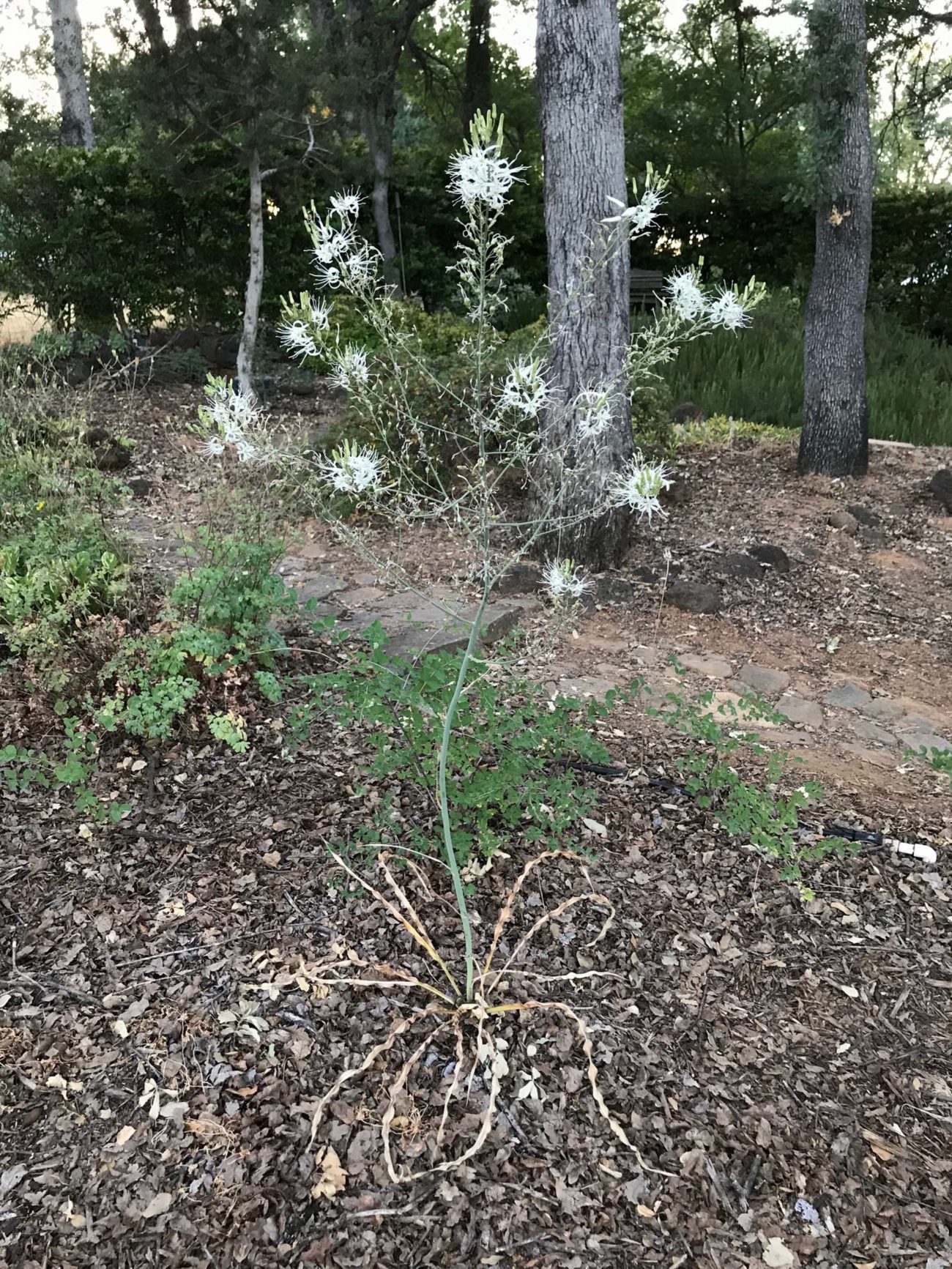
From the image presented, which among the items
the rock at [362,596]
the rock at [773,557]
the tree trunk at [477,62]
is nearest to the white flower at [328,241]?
the rock at [362,596]

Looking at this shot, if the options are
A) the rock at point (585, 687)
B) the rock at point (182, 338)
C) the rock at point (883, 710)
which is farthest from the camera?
the rock at point (182, 338)

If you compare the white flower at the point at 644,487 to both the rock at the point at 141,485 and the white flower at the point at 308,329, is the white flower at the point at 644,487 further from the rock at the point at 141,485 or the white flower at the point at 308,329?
the rock at the point at 141,485

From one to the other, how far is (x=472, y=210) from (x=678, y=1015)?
1.69 metres

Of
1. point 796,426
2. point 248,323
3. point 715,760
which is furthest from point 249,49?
point 715,760

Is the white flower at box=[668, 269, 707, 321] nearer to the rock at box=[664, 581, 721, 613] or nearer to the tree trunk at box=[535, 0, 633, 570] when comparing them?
the tree trunk at box=[535, 0, 633, 570]

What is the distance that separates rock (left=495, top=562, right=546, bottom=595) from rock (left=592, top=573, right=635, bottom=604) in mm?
276

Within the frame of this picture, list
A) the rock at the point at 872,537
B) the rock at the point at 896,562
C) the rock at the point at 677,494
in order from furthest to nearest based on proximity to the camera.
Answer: the rock at the point at 677,494
the rock at the point at 872,537
the rock at the point at 896,562

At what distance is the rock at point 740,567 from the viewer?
4.61 meters

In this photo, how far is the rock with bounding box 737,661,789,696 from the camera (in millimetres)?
3656

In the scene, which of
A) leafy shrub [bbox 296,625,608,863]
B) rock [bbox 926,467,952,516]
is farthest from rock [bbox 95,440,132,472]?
rock [bbox 926,467,952,516]

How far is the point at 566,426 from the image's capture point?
171 inches

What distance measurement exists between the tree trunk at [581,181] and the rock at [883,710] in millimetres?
1440

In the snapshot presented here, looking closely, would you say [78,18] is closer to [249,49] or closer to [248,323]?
[249,49]

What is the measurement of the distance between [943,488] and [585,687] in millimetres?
3412
